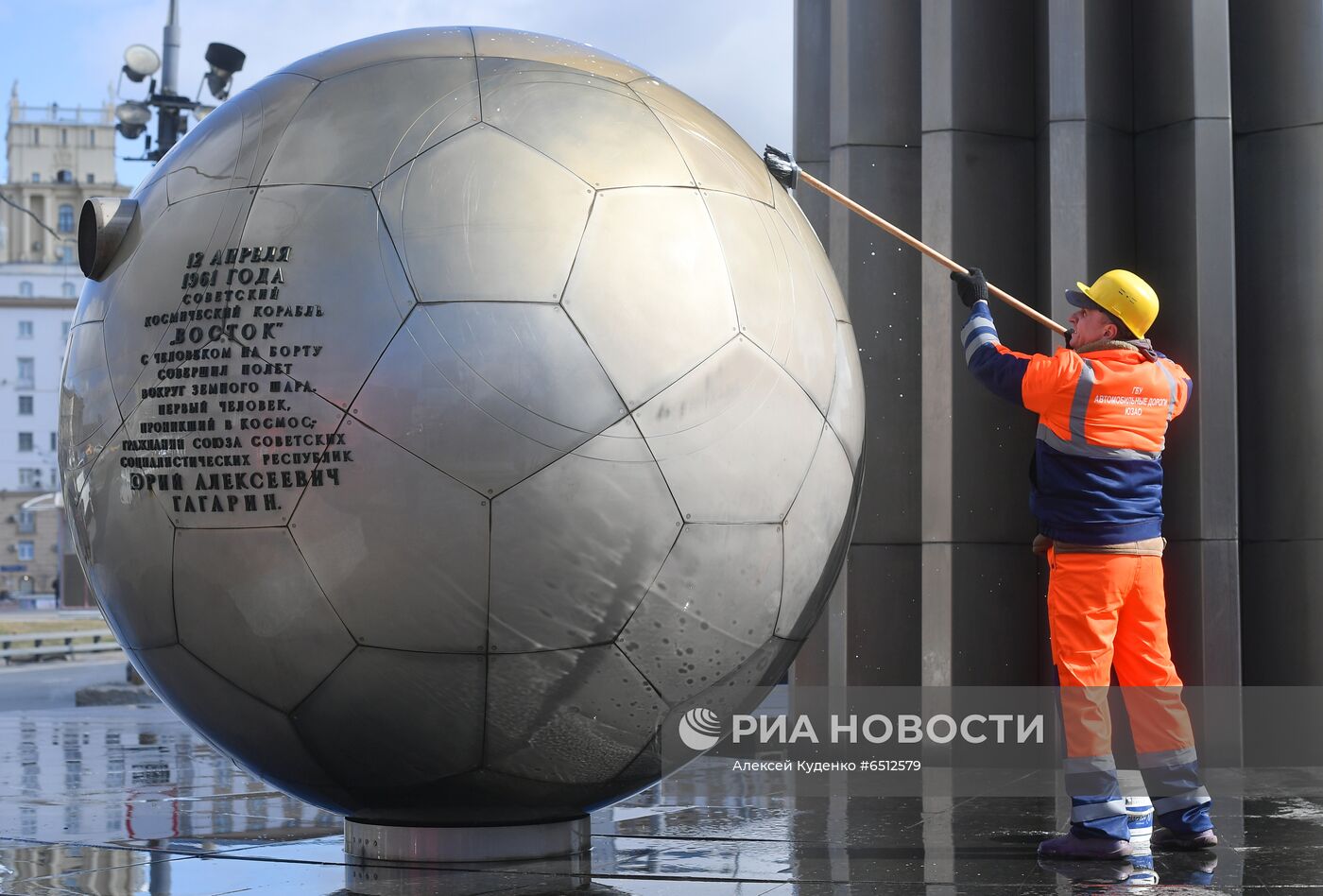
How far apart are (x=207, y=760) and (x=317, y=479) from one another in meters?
5.54

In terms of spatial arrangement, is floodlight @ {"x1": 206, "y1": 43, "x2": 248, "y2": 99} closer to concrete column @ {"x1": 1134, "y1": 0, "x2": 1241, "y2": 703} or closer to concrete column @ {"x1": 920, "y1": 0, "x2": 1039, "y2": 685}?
concrete column @ {"x1": 920, "y1": 0, "x2": 1039, "y2": 685}

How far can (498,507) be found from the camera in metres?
3.98

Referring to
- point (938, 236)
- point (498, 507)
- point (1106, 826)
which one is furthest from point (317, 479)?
point (938, 236)

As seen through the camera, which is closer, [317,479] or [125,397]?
[317,479]

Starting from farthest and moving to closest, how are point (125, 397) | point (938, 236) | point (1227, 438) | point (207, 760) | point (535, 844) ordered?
point (207, 760) → point (938, 236) → point (1227, 438) → point (535, 844) → point (125, 397)

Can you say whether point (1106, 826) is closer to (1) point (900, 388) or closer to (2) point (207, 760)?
(1) point (900, 388)

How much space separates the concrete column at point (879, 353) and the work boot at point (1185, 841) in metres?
3.32

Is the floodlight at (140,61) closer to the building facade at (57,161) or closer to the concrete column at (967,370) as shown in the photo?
the concrete column at (967,370)

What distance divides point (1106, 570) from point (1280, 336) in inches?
142

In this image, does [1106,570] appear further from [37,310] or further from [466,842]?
[37,310]

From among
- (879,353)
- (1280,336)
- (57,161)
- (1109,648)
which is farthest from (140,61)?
(57,161)

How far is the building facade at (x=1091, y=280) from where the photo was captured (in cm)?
795

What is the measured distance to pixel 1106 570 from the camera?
5.19 meters

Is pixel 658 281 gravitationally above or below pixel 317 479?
above
